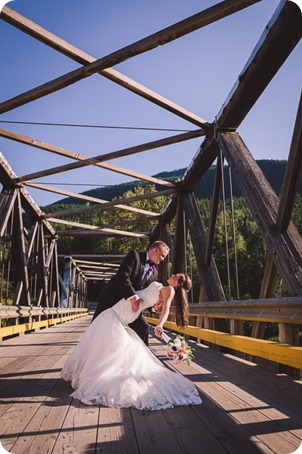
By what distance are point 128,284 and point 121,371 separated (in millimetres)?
821

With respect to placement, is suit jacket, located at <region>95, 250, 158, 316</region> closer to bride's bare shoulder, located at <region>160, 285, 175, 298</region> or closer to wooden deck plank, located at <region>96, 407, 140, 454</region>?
bride's bare shoulder, located at <region>160, 285, 175, 298</region>

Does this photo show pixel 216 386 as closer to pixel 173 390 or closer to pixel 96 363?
pixel 173 390

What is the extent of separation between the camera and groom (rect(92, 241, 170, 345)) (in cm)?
377

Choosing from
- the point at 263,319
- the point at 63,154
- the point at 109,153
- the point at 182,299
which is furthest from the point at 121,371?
the point at 63,154

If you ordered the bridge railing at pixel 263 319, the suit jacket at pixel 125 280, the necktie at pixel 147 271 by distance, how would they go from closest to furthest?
1. the bridge railing at pixel 263 319
2. the suit jacket at pixel 125 280
3. the necktie at pixel 147 271

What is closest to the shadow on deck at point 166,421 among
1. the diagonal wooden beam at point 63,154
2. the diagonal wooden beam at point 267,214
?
the diagonal wooden beam at point 267,214

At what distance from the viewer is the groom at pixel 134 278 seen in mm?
3770

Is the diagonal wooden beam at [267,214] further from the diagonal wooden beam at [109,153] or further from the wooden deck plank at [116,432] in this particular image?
the wooden deck plank at [116,432]

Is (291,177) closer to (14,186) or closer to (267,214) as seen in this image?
(267,214)

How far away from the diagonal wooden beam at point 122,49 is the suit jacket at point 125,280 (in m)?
2.68

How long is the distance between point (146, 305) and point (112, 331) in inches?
17.2

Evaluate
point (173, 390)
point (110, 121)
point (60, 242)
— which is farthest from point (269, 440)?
point (60, 242)

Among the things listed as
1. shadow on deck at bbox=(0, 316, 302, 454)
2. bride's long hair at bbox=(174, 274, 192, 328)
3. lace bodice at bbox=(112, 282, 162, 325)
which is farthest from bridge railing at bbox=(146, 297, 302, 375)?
lace bodice at bbox=(112, 282, 162, 325)

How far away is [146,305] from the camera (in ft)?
12.6
